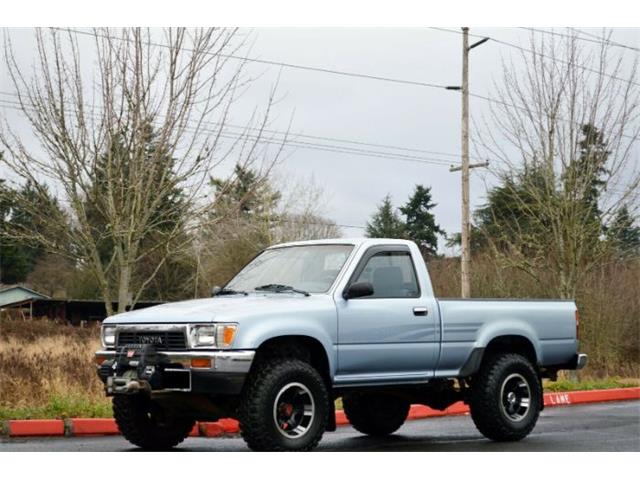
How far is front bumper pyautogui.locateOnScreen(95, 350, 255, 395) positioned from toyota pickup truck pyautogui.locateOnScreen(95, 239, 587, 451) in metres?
0.01

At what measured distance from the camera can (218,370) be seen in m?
8.19

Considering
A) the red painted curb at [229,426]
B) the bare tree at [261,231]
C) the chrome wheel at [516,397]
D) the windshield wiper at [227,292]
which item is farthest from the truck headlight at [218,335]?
the bare tree at [261,231]

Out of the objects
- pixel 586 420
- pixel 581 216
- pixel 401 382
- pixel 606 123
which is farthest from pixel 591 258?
pixel 401 382

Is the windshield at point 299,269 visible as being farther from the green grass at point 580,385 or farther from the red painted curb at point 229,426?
the green grass at point 580,385

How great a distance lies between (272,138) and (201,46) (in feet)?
5.66

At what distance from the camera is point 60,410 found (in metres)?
11.4

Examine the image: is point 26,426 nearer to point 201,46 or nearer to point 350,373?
point 350,373

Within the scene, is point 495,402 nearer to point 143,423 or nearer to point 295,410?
point 295,410

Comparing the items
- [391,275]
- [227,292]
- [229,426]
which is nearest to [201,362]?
[227,292]

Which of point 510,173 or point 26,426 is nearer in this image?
point 26,426

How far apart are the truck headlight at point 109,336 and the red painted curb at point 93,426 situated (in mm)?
2073

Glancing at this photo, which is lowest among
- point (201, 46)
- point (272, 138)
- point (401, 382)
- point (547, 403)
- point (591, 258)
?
point (547, 403)

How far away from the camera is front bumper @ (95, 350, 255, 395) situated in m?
8.20

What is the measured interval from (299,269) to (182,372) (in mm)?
2030
